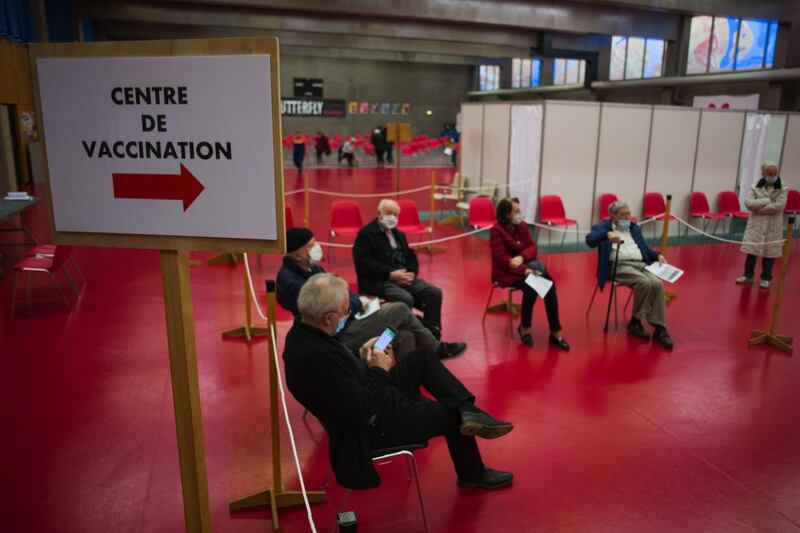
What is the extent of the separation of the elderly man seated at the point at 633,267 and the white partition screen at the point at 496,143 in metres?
4.37

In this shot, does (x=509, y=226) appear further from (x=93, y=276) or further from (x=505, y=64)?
(x=505, y=64)

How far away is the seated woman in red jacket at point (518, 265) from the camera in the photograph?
5.25 m

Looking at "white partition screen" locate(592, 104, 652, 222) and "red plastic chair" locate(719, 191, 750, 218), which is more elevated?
"white partition screen" locate(592, 104, 652, 222)

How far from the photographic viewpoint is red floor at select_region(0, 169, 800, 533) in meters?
3.03

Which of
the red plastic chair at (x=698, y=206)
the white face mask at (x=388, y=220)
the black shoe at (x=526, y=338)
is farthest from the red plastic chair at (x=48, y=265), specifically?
the red plastic chair at (x=698, y=206)

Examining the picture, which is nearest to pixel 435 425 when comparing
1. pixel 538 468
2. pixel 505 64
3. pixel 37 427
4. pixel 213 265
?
pixel 538 468

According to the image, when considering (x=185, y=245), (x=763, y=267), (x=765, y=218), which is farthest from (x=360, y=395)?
(x=763, y=267)

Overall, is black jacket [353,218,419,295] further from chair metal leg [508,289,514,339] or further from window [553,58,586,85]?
window [553,58,586,85]

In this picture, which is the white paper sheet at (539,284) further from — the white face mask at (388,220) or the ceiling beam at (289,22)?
the ceiling beam at (289,22)

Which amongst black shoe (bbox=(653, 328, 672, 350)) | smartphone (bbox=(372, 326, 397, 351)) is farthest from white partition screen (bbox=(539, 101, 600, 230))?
smartphone (bbox=(372, 326, 397, 351))

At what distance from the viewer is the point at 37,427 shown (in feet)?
12.4

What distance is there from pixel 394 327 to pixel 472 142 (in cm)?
740

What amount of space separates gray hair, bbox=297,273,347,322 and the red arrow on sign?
1131mm

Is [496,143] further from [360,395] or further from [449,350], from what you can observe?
[360,395]
